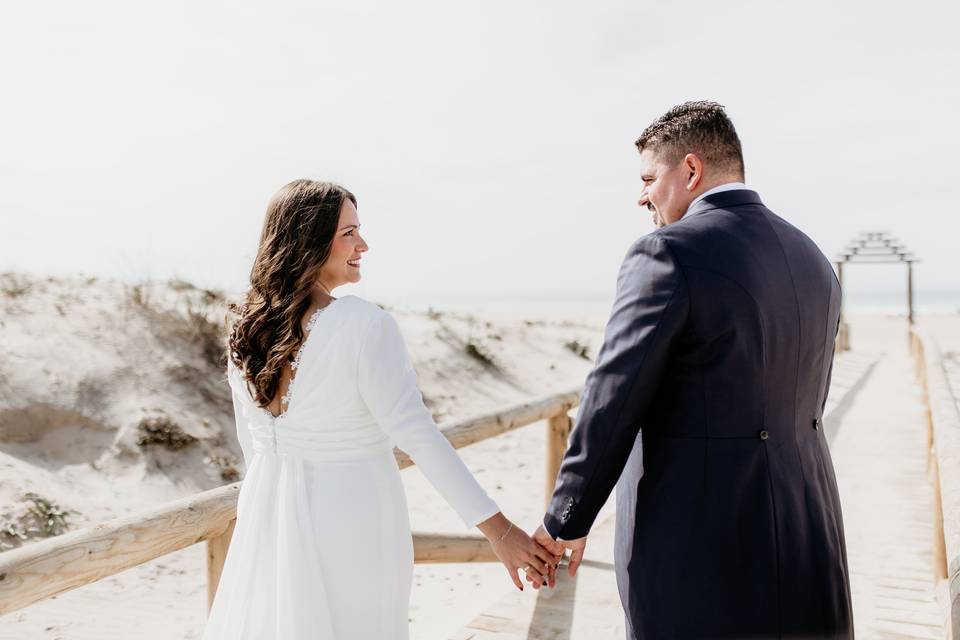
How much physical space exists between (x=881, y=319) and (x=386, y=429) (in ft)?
134

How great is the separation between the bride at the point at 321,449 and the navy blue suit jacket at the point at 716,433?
49 cm

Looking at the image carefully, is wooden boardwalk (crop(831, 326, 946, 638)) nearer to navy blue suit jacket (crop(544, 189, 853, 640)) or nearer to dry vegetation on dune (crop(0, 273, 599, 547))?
navy blue suit jacket (crop(544, 189, 853, 640))

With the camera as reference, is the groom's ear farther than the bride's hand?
No

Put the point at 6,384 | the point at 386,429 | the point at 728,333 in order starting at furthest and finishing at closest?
the point at 6,384
the point at 386,429
the point at 728,333

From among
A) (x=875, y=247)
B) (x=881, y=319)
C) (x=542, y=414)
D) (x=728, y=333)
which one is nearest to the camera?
(x=728, y=333)

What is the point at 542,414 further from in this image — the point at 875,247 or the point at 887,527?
the point at 875,247

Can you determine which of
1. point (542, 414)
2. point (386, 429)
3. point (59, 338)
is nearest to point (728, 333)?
point (386, 429)

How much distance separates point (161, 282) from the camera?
424 inches

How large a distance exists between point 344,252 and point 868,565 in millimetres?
4069

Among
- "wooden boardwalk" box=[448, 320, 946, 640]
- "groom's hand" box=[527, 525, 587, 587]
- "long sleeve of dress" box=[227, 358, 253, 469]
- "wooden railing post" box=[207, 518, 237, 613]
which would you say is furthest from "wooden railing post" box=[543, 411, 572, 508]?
"long sleeve of dress" box=[227, 358, 253, 469]

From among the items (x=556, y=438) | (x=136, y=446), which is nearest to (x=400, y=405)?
(x=556, y=438)

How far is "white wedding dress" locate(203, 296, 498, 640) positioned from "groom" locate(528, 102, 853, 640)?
478mm

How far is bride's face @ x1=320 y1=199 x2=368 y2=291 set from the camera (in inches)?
82.8

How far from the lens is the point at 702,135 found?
206 cm
